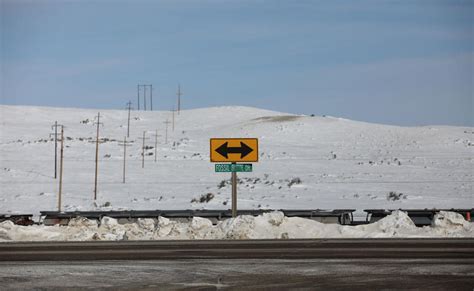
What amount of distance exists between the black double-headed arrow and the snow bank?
302 centimetres

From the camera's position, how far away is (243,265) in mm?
14492

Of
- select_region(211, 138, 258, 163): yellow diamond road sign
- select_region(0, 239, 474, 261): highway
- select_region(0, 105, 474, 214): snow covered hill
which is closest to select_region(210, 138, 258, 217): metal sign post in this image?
select_region(211, 138, 258, 163): yellow diamond road sign

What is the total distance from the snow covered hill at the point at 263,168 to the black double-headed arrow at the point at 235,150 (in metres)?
16.9

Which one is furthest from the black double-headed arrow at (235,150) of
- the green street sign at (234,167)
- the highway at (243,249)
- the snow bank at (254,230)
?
the highway at (243,249)

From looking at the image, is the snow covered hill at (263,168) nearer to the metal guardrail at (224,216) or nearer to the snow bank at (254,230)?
the metal guardrail at (224,216)

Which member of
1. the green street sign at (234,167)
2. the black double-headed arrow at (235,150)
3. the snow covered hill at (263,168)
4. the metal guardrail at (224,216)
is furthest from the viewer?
the snow covered hill at (263,168)

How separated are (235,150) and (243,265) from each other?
955cm

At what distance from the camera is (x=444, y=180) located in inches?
2343

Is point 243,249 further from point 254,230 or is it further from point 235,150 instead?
point 235,150

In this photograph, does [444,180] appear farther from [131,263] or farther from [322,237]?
[131,263]

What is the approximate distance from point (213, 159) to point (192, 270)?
31.4 ft

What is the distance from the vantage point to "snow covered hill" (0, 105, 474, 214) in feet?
152

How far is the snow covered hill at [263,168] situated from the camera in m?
46.3

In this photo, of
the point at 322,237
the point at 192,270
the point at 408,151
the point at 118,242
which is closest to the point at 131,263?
the point at 192,270
